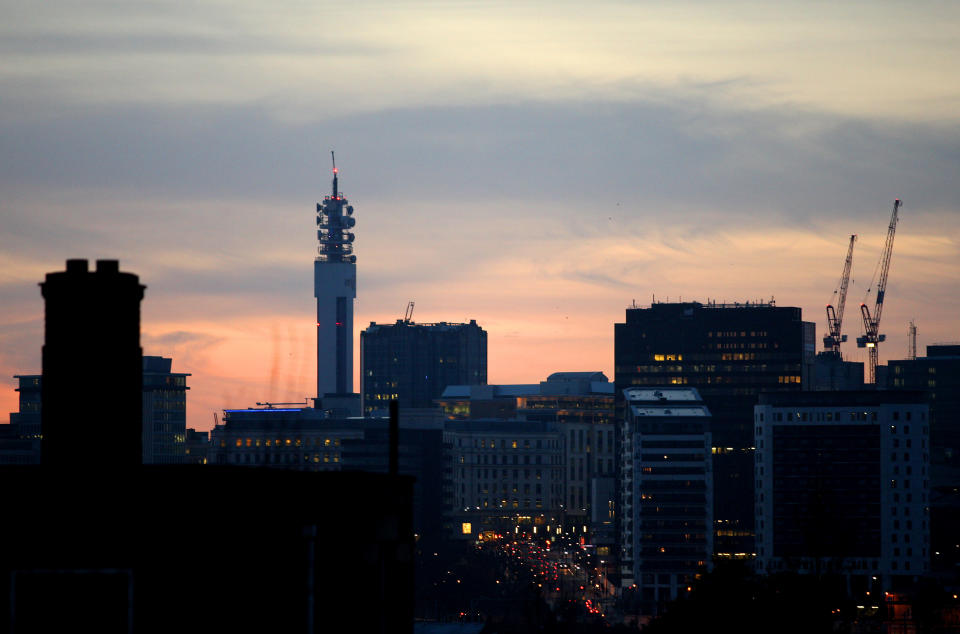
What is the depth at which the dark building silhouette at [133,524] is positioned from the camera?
44.9m

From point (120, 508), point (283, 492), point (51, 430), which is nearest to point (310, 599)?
point (283, 492)

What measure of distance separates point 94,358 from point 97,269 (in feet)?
8.42

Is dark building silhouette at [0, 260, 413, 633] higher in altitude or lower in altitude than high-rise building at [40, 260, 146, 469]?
lower

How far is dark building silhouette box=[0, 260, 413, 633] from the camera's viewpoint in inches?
1767

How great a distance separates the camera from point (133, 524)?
4500 centimetres

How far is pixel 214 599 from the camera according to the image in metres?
45.7

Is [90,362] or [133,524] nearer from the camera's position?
[133,524]

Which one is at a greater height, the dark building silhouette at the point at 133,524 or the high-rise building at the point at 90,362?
the high-rise building at the point at 90,362

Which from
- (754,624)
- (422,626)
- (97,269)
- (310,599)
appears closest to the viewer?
(310,599)

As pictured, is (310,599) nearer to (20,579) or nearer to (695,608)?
(20,579)

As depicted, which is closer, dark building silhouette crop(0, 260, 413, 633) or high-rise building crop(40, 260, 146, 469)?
→ dark building silhouette crop(0, 260, 413, 633)

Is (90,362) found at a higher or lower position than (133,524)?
higher

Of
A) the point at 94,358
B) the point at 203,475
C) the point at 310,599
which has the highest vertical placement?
the point at 94,358

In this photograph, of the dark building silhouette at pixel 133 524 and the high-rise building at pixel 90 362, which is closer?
the dark building silhouette at pixel 133 524
